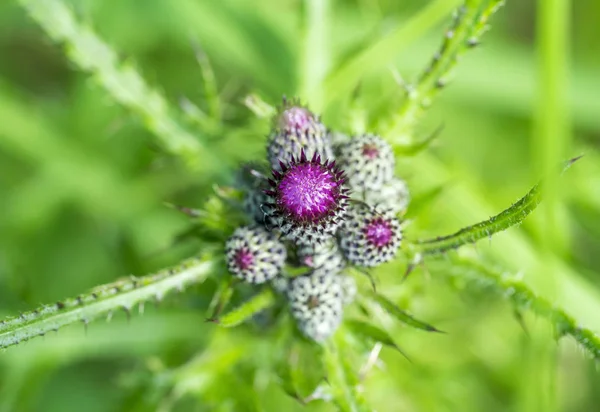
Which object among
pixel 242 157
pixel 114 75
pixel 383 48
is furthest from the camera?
pixel 242 157

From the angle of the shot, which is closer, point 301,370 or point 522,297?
point 522,297

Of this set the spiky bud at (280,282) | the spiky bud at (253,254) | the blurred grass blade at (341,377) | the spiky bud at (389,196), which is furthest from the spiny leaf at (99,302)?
the spiky bud at (389,196)

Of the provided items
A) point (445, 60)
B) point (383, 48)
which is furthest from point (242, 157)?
point (445, 60)

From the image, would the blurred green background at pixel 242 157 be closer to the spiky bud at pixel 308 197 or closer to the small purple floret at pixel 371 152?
the small purple floret at pixel 371 152

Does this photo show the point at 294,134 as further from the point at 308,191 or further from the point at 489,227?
the point at 489,227

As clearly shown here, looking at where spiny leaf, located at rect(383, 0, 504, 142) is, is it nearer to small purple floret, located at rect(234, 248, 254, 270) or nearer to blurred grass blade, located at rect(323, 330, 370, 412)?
small purple floret, located at rect(234, 248, 254, 270)

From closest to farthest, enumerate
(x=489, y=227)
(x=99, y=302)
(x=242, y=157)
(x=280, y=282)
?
(x=489, y=227), (x=99, y=302), (x=280, y=282), (x=242, y=157)
